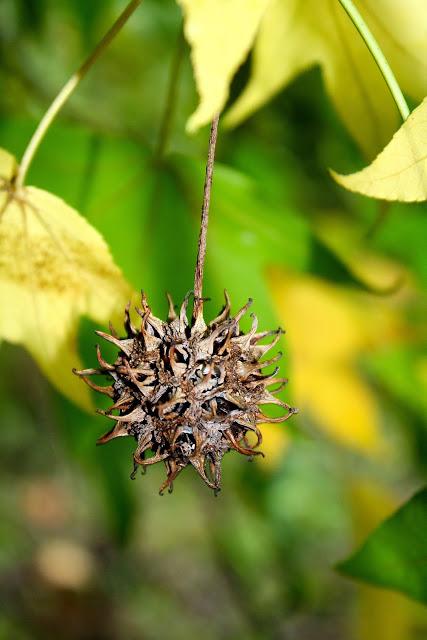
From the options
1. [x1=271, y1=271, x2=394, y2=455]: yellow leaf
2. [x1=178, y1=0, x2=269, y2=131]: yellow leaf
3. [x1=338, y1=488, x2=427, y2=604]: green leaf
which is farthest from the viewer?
[x1=271, y1=271, x2=394, y2=455]: yellow leaf

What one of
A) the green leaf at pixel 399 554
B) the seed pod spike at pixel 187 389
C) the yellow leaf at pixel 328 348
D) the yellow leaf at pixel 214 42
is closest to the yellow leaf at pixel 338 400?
the yellow leaf at pixel 328 348

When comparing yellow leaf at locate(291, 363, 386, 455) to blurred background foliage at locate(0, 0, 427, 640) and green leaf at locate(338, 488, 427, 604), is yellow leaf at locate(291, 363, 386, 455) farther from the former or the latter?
green leaf at locate(338, 488, 427, 604)

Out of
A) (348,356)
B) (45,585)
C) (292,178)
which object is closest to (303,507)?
(45,585)

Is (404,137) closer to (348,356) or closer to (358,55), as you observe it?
(358,55)

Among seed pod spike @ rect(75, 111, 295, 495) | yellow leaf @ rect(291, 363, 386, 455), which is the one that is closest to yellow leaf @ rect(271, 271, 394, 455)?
yellow leaf @ rect(291, 363, 386, 455)

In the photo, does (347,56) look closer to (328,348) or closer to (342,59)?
(342,59)

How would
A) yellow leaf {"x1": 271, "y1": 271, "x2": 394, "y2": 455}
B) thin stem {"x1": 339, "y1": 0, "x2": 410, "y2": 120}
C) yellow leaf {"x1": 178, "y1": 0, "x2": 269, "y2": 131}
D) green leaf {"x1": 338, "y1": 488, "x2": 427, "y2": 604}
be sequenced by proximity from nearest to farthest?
yellow leaf {"x1": 178, "y1": 0, "x2": 269, "y2": 131}, thin stem {"x1": 339, "y1": 0, "x2": 410, "y2": 120}, green leaf {"x1": 338, "y1": 488, "x2": 427, "y2": 604}, yellow leaf {"x1": 271, "y1": 271, "x2": 394, "y2": 455}

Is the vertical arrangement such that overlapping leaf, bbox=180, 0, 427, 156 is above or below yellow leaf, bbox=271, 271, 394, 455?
above

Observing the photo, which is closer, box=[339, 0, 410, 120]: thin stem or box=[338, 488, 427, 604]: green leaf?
box=[339, 0, 410, 120]: thin stem
